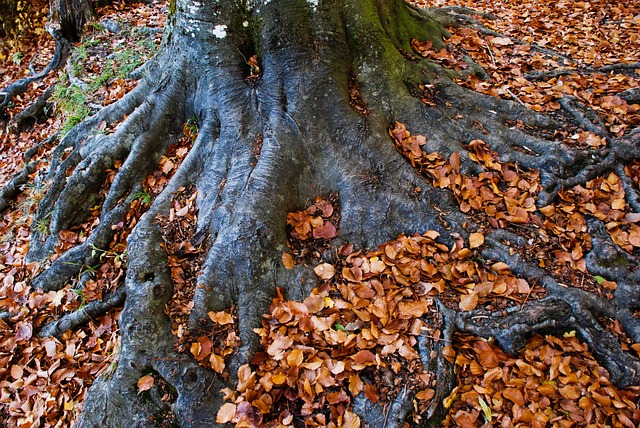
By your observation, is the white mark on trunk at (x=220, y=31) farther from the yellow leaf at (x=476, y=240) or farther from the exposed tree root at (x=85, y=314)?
the yellow leaf at (x=476, y=240)

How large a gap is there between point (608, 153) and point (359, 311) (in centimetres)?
270

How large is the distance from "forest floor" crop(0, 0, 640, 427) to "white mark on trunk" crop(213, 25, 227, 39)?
3.07 feet

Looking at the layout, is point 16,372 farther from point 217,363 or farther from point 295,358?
point 295,358

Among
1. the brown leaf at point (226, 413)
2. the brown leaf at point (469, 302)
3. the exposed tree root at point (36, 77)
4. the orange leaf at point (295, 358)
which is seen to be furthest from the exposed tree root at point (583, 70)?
the exposed tree root at point (36, 77)

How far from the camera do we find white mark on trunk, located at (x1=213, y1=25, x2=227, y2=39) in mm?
3453

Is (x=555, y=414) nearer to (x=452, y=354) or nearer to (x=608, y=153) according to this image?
(x=452, y=354)

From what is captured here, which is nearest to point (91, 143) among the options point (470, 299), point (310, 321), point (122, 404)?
point (122, 404)

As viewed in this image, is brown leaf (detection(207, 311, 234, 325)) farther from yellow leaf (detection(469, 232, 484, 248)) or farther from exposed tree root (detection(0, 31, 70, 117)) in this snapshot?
exposed tree root (detection(0, 31, 70, 117))

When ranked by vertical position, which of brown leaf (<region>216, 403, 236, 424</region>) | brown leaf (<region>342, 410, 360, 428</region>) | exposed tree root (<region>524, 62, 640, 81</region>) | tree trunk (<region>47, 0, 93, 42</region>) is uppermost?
tree trunk (<region>47, 0, 93, 42</region>)

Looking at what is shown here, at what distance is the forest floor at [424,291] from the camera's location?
8.25 ft

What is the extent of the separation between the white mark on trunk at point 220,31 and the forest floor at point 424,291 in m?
0.93

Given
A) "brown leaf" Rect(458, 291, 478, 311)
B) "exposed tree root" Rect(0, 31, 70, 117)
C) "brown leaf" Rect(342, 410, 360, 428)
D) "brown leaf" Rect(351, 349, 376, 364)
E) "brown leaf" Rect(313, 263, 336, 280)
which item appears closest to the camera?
"brown leaf" Rect(342, 410, 360, 428)

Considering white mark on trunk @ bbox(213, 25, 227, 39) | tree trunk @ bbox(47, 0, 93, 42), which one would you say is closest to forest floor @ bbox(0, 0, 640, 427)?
white mark on trunk @ bbox(213, 25, 227, 39)

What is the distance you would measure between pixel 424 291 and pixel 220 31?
2.76 m
